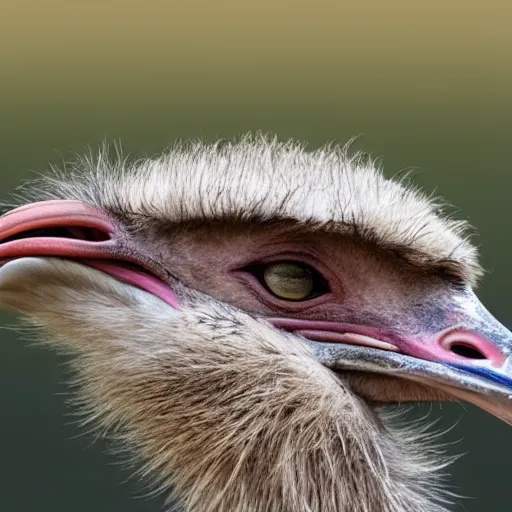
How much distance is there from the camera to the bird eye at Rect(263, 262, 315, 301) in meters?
1.49

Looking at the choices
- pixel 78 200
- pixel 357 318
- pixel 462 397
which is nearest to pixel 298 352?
pixel 357 318

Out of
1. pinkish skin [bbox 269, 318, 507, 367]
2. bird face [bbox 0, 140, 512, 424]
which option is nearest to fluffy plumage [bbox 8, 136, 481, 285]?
bird face [bbox 0, 140, 512, 424]

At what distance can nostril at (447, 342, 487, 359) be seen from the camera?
4.72 feet

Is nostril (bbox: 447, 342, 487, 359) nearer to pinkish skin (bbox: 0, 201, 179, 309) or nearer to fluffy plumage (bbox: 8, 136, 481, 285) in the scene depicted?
fluffy plumage (bbox: 8, 136, 481, 285)

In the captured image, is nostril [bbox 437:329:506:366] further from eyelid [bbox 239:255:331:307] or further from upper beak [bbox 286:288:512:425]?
eyelid [bbox 239:255:331:307]

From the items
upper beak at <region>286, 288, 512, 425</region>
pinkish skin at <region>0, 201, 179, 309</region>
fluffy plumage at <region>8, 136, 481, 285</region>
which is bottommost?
pinkish skin at <region>0, 201, 179, 309</region>

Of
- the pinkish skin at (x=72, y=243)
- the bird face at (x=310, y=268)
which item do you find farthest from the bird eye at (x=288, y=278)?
the pinkish skin at (x=72, y=243)

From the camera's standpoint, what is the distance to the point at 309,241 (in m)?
1.47

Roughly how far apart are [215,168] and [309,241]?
0.58ft

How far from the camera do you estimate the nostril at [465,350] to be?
1439 millimetres

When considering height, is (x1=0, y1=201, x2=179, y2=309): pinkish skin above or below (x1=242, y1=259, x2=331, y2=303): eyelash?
below

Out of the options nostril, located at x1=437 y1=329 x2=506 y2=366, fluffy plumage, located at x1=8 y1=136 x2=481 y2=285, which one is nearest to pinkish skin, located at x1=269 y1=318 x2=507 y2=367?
nostril, located at x1=437 y1=329 x2=506 y2=366

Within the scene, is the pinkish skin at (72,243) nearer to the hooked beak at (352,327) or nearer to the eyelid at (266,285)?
the hooked beak at (352,327)

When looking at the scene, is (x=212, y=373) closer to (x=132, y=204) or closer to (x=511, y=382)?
(x=132, y=204)
